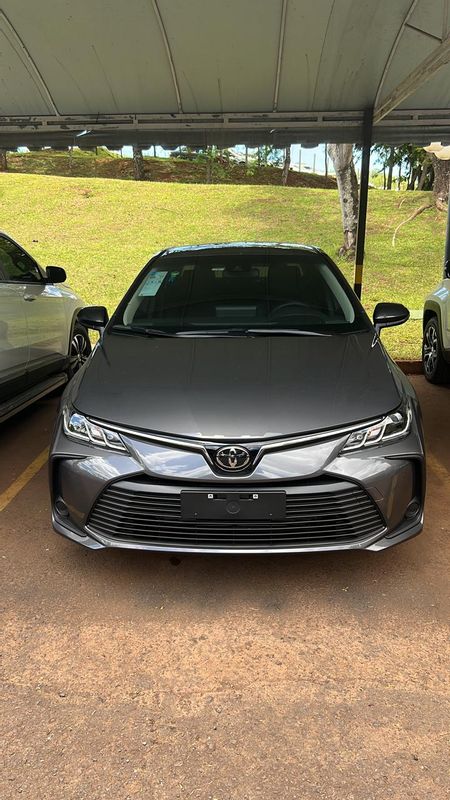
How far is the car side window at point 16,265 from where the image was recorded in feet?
15.9

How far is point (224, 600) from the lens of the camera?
8.82 ft

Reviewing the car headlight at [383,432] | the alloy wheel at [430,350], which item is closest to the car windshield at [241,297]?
the car headlight at [383,432]

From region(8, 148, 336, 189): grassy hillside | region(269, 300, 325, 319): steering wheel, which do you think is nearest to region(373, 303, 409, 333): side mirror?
region(269, 300, 325, 319): steering wheel

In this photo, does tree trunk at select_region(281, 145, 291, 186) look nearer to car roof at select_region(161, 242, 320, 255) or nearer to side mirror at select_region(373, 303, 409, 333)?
car roof at select_region(161, 242, 320, 255)

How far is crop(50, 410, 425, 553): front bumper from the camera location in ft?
7.92

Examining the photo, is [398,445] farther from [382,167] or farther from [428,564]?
[382,167]

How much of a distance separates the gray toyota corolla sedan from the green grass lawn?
1287 centimetres

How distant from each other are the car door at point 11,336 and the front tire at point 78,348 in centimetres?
130

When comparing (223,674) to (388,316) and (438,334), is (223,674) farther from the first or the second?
(438,334)

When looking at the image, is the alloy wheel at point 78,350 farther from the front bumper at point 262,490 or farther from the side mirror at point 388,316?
the front bumper at point 262,490

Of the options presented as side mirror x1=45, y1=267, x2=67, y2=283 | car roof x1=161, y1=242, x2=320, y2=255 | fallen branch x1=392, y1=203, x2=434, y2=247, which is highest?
fallen branch x1=392, y1=203, x2=434, y2=247

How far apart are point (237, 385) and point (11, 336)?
100 inches

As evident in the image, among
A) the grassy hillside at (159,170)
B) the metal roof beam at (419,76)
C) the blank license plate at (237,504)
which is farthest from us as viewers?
the grassy hillside at (159,170)

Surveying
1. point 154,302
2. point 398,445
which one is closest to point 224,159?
point 154,302
